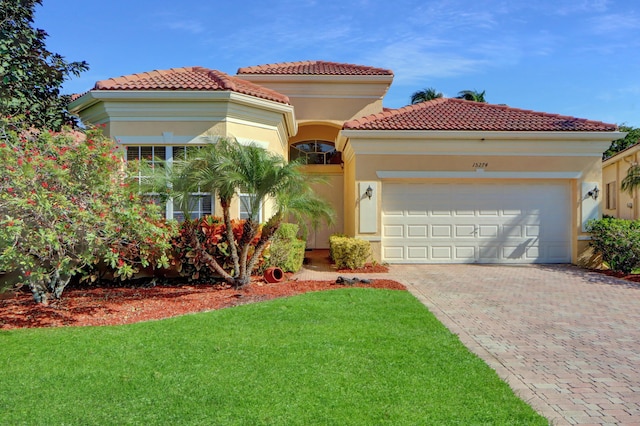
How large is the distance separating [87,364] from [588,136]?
14991 mm

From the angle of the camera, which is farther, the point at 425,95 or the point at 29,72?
the point at 425,95

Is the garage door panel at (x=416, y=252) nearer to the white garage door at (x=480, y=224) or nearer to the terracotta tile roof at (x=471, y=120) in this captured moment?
the white garage door at (x=480, y=224)

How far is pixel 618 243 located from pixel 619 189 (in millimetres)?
12425

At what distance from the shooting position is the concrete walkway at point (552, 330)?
4348 mm

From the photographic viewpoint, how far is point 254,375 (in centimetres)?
468

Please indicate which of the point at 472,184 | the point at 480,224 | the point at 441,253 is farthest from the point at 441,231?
the point at 472,184

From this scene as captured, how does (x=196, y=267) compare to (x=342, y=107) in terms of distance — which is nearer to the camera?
(x=196, y=267)

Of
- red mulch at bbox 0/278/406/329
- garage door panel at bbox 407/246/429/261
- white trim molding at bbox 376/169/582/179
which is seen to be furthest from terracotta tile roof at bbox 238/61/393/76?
red mulch at bbox 0/278/406/329

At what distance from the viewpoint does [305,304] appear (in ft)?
26.1

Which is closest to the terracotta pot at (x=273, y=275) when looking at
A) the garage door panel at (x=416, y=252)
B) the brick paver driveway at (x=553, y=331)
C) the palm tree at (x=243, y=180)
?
the palm tree at (x=243, y=180)

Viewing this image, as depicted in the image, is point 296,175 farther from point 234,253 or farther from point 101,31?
point 101,31

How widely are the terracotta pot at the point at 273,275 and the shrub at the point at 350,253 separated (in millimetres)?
2694

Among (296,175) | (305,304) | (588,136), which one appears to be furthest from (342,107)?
(305,304)

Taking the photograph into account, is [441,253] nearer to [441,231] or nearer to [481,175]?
[441,231]
